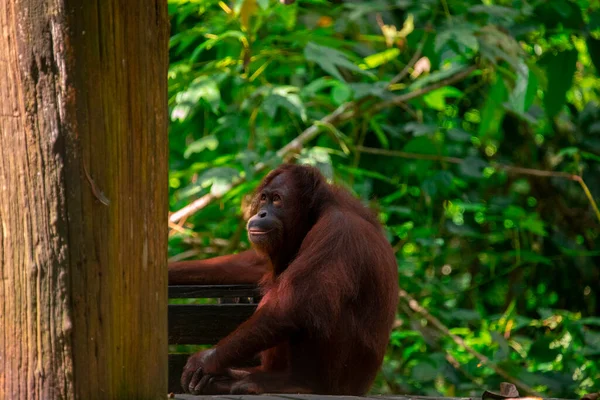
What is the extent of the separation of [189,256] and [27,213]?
4008mm

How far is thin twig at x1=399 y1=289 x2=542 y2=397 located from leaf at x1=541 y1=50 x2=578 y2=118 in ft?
5.58

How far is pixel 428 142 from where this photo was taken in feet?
20.2

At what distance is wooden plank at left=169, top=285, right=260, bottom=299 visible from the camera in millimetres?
4052

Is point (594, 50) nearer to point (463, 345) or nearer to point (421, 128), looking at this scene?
point (421, 128)

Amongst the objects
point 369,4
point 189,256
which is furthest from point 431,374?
point 369,4

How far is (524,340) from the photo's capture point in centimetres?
659

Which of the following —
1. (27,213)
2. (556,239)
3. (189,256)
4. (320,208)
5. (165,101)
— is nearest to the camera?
(27,213)

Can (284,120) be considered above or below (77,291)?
below

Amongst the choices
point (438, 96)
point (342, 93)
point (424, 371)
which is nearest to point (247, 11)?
point (342, 93)

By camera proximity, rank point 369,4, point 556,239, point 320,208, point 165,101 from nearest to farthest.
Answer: point 165,101, point 320,208, point 369,4, point 556,239

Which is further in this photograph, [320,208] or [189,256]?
[189,256]

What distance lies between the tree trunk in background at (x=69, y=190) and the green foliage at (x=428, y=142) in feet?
Result: 8.31

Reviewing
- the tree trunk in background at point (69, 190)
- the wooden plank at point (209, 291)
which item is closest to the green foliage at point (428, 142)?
the wooden plank at point (209, 291)

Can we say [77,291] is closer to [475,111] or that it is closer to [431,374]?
[431,374]
